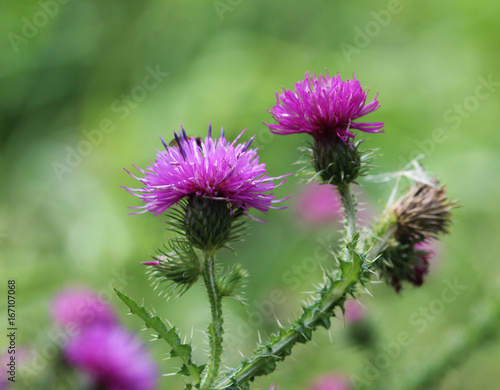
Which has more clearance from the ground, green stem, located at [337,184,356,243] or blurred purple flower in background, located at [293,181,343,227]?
blurred purple flower in background, located at [293,181,343,227]

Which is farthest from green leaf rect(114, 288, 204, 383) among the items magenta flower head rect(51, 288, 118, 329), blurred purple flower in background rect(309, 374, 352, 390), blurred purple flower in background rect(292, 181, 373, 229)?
blurred purple flower in background rect(292, 181, 373, 229)

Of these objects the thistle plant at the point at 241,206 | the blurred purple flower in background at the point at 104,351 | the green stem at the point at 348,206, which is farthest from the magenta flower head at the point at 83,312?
the green stem at the point at 348,206

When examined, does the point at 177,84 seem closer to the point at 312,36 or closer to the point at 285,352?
the point at 312,36

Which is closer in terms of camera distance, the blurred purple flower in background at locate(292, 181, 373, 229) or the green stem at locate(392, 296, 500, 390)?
Answer: the green stem at locate(392, 296, 500, 390)

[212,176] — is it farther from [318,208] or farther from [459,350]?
[318,208]

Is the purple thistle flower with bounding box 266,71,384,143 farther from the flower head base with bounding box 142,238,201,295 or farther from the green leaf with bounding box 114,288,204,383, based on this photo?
the green leaf with bounding box 114,288,204,383

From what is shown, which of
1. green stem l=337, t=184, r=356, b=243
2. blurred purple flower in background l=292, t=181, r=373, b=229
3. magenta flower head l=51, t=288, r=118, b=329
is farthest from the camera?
blurred purple flower in background l=292, t=181, r=373, b=229
